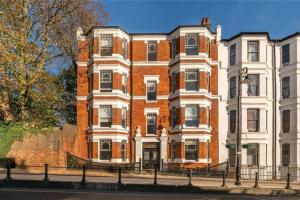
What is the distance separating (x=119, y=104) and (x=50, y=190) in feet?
65.6

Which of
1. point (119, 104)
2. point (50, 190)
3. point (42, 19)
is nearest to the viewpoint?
point (50, 190)

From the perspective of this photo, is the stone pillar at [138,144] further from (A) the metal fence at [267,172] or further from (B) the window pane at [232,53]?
(B) the window pane at [232,53]

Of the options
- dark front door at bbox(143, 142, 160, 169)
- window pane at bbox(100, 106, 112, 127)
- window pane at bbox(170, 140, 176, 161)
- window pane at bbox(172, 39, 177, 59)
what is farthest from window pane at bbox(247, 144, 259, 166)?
window pane at bbox(100, 106, 112, 127)

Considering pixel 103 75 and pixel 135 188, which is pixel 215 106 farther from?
pixel 135 188

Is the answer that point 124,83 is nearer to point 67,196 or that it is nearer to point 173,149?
point 173,149

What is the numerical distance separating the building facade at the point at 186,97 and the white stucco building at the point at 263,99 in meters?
0.09

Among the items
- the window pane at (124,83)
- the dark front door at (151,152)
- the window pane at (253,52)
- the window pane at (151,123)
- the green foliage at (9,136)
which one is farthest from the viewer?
the window pane at (151,123)

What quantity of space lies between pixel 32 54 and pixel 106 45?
718 centimetres

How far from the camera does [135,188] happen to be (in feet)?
70.4

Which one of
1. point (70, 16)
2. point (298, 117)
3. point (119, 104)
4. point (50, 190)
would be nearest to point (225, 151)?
point (298, 117)

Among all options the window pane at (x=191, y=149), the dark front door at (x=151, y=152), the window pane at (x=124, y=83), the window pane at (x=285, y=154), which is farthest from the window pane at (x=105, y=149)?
the window pane at (x=285, y=154)

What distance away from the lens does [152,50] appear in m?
41.8

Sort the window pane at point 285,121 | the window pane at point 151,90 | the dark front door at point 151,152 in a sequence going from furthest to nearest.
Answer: the window pane at point 151,90 < the dark front door at point 151,152 < the window pane at point 285,121

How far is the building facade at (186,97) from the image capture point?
3941 cm
